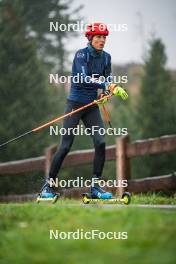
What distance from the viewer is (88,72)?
655cm

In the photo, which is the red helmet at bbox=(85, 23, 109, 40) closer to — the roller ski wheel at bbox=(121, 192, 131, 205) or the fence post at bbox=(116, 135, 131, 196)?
the roller ski wheel at bbox=(121, 192, 131, 205)

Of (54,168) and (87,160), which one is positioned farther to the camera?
(87,160)

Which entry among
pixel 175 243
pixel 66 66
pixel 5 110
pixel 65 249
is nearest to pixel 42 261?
pixel 65 249

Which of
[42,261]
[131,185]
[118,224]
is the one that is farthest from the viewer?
[131,185]

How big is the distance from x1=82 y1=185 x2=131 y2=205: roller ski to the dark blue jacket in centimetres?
98

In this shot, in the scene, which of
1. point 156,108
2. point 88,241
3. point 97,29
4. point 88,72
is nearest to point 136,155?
point 88,72

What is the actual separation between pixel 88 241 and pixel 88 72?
2780 mm

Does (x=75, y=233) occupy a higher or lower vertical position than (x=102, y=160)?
lower

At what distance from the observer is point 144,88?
91.7 ft

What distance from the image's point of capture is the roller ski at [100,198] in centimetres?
644

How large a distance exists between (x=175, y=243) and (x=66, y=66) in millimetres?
28897

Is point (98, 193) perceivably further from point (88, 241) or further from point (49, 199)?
point (88, 241)

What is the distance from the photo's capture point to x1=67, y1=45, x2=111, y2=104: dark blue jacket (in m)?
6.45

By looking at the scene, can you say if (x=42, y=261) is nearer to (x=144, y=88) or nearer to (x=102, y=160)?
(x=102, y=160)
